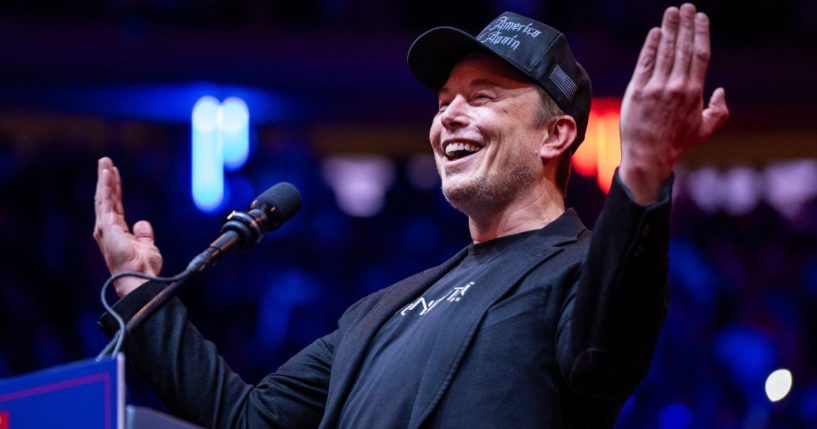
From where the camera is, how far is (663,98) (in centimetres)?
173

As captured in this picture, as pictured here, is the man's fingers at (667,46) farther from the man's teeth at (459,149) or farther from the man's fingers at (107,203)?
the man's fingers at (107,203)

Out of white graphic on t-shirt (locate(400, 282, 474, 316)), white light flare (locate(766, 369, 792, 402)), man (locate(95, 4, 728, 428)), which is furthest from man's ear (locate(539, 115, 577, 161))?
white light flare (locate(766, 369, 792, 402))

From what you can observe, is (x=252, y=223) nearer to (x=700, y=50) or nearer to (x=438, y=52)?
(x=438, y=52)

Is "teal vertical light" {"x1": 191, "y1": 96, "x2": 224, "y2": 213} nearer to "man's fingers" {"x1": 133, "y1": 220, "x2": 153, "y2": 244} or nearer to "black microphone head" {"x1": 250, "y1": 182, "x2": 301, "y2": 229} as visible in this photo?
"man's fingers" {"x1": 133, "y1": 220, "x2": 153, "y2": 244}

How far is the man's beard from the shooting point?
243 cm

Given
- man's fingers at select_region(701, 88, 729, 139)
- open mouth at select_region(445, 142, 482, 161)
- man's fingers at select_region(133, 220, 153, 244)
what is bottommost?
man's fingers at select_region(133, 220, 153, 244)

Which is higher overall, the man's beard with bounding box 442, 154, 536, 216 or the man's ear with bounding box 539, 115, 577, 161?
the man's ear with bounding box 539, 115, 577, 161

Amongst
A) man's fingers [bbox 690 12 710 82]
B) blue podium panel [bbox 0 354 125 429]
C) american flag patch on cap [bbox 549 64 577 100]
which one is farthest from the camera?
american flag patch on cap [bbox 549 64 577 100]

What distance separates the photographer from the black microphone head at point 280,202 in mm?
2234

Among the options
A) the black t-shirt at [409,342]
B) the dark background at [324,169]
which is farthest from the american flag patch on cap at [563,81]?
the dark background at [324,169]

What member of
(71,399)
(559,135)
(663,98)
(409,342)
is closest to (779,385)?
(559,135)

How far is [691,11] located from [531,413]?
68 cm

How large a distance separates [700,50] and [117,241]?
1.24 meters

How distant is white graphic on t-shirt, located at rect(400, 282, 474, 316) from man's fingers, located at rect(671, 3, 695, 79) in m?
0.66
